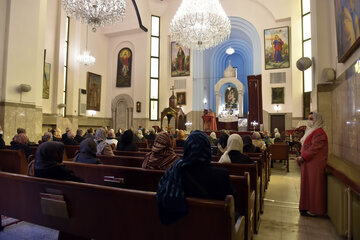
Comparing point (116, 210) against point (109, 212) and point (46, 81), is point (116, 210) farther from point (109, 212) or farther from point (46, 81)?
point (46, 81)

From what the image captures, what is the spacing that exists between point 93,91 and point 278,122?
1247 centimetres

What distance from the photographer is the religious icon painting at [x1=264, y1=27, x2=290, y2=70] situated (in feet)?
47.8

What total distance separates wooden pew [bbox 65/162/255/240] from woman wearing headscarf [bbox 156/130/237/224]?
28.2 inches

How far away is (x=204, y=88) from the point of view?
18.7 m

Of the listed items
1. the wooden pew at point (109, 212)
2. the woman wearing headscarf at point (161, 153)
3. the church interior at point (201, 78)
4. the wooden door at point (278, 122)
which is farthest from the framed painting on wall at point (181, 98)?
the wooden pew at point (109, 212)

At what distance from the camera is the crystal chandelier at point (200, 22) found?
31.7ft

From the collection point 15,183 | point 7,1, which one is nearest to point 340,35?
point 15,183

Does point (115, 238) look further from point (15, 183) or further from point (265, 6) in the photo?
point (265, 6)

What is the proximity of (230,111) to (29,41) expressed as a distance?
13.3 meters

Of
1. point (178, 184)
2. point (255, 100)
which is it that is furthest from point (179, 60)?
point (178, 184)

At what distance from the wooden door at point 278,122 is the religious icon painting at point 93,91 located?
11916 mm

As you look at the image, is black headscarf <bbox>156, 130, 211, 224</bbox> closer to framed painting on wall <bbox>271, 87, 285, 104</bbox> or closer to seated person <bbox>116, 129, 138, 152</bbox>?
seated person <bbox>116, 129, 138, 152</bbox>

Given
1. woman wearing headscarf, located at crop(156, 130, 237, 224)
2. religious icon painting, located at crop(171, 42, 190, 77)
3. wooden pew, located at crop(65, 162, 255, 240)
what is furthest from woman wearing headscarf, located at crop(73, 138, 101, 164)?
religious icon painting, located at crop(171, 42, 190, 77)

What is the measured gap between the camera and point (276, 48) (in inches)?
583
